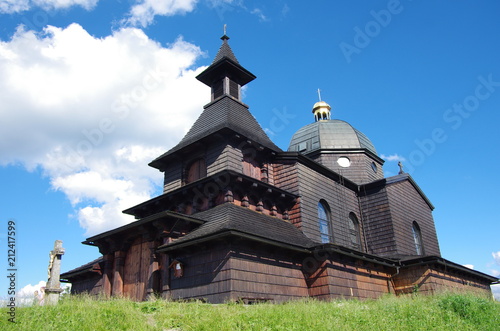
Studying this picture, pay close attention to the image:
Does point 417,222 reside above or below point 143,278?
above

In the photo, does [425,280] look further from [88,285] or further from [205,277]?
[88,285]

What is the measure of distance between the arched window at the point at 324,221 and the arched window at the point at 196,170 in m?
5.93

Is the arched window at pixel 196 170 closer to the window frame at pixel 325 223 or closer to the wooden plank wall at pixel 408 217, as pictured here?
the window frame at pixel 325 223

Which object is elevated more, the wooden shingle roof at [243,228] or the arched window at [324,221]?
the arched window at [324,221]

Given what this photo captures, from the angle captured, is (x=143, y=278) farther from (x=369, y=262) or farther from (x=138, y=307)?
(x=369, y=262)

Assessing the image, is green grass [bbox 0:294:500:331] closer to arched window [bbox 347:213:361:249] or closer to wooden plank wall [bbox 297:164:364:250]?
wooden plank wall [bbox 297:164:364:250]

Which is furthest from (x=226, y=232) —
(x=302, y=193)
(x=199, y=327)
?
(x=302, y=193)

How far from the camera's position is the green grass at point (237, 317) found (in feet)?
24.1

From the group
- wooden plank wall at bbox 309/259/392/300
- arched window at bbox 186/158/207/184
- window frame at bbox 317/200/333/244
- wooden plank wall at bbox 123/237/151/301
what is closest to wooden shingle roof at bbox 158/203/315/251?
wooden plank wall at bbox 309/259/392/300

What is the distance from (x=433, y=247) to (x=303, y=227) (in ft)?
41.4

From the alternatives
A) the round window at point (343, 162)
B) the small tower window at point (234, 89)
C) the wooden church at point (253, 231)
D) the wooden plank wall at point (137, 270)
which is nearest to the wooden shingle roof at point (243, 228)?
the wooden church at point (253, 231)

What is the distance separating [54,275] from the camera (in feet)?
35.4

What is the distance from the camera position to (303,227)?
1667 centimetres

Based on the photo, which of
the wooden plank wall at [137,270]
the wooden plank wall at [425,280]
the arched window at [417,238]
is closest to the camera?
the wooden plank wall at [137,270]
